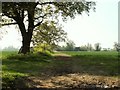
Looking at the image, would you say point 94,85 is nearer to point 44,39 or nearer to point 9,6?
point 9,6

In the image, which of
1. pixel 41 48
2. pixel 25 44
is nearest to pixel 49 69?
pixel 25 44

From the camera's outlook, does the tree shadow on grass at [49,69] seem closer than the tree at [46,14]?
Yes

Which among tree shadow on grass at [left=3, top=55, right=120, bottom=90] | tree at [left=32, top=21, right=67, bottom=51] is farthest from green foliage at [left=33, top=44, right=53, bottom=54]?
tree shadow on grass at [left=3, top=55, right=120, bottom=90]

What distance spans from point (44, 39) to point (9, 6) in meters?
23.2

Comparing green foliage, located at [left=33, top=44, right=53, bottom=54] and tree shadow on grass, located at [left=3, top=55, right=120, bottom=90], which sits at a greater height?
green foliage, located at [left=33, top=44, right=53, bottom=54]

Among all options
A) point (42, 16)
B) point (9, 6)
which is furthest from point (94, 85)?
point (42, 16)

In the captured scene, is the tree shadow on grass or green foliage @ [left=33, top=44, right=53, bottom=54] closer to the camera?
the tree shadow on grass

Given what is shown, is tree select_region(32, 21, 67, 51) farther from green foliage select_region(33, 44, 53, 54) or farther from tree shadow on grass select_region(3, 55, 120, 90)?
tree shadow on grass select_region(3, 55, 120, 90)

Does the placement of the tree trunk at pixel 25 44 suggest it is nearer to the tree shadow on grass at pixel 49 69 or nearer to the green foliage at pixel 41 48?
the green foliage at pixel 41 48

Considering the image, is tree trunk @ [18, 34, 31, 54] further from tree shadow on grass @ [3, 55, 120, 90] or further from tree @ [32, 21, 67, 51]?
tree shadow on grass @ [3, 55, 120, 90]

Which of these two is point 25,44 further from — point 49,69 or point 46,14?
point 49,69

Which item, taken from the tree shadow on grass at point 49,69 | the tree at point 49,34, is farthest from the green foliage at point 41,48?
the tree shadow on grass at point 49,69

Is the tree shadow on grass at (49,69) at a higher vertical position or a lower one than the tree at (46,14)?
lower

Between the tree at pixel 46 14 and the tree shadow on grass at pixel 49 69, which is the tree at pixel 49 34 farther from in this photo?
the tree shadow on grass at pixel 49 69
